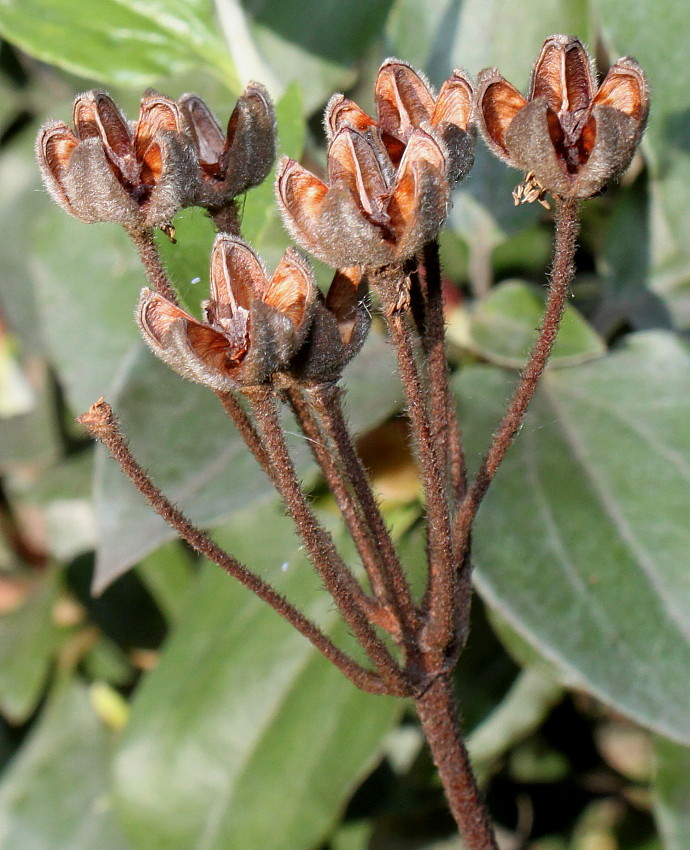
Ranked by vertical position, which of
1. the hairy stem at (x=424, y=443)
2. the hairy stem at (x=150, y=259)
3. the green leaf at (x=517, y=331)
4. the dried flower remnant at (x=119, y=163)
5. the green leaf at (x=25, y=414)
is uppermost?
the dried flower remnant at (x=119, y=163)

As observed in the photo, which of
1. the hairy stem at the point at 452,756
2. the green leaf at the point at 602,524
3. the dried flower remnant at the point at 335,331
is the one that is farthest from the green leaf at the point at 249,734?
the dried flower remnant at the point at 335,331

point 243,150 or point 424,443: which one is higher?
point 243,150

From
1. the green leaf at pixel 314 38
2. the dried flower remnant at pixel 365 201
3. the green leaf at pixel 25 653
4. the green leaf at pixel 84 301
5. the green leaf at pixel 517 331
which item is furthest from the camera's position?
the green leaf at pixel 25 653

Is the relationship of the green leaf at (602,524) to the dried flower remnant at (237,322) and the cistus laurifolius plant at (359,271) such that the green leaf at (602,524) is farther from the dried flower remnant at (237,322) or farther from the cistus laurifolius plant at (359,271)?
the dried flower remnant at (237,322)

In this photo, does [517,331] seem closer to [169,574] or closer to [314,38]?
[314,38]

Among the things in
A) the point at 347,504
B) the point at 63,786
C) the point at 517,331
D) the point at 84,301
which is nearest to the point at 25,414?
the point at 84,301

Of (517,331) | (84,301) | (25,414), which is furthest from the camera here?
(25,414)

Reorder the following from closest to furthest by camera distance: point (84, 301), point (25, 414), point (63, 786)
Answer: point (84, 301)
point (63, 786)
point (25, 414)

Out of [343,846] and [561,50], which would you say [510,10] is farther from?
[343,846]
